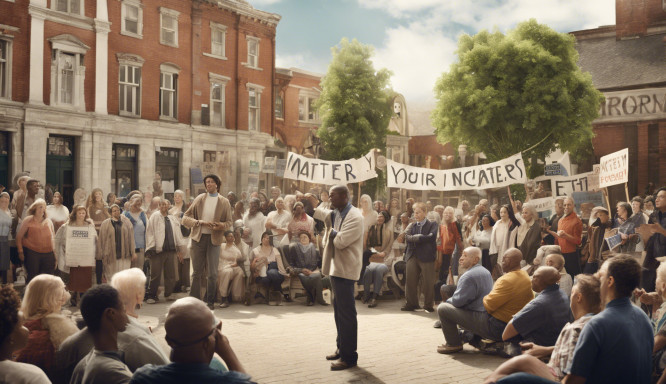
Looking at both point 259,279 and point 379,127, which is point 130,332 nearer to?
point 259,279

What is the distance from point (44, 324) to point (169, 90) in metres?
28.3

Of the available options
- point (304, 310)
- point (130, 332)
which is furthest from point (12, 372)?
point (304, 310)

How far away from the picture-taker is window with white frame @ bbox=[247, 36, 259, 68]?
3647cm

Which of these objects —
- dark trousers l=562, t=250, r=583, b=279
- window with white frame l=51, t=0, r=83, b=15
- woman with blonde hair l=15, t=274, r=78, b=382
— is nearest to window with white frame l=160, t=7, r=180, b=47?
window with white frame l=51, t=0, r=83, b=15

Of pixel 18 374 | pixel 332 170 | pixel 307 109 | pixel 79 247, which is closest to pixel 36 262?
pixel 79 247

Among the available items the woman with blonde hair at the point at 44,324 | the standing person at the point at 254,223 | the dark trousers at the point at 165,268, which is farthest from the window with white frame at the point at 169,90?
the woman with blonde hair at the point at 44,324

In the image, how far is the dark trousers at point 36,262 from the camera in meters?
12.1

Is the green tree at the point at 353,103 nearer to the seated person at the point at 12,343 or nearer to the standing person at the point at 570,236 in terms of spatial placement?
the standing person at the point at 570,236

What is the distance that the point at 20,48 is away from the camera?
24.8 m

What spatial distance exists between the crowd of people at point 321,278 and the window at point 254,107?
60.0 feet

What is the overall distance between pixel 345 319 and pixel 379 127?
3275 centimetres

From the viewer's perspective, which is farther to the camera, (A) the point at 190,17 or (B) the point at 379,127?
(B) the point at 379,127

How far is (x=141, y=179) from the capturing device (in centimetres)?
2958

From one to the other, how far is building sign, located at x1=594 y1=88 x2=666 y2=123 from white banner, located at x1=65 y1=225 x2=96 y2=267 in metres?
28.6
